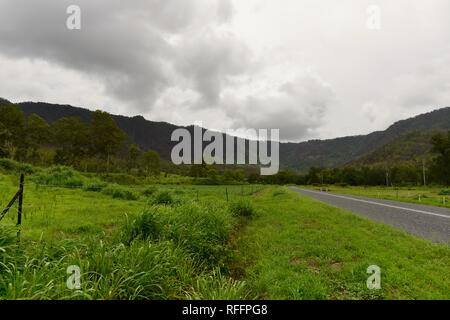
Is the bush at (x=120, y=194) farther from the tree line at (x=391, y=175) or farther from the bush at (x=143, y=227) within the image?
the tree line at (x=391, y=175)

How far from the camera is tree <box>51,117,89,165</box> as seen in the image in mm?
65312

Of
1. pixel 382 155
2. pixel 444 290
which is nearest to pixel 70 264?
pixel 444 290

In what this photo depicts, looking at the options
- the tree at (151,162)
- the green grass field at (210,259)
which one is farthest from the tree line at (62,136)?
the green grass field at (210,259)

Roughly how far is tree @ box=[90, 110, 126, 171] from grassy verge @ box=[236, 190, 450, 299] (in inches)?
2302

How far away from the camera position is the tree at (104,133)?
6228 cm

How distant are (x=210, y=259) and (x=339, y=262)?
3076 mm

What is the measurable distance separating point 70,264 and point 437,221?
598 inches

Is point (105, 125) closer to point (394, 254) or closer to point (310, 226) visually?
point (310, 226)

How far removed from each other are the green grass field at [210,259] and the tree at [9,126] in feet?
186

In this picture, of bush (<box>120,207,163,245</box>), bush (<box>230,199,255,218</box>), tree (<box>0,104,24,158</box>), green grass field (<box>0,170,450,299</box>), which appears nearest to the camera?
green grass field (<box>0,170,450,299</box>)

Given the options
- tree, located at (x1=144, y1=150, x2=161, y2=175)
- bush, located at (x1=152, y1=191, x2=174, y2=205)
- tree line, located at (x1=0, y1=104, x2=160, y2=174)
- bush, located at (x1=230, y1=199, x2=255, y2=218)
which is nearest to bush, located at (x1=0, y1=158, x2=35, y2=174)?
bush, located at (x1=152, y1=191, x2=174, y2=205)

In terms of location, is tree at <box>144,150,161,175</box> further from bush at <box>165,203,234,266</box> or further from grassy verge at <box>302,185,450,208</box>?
bush at <box>165,203,234,266</box>
